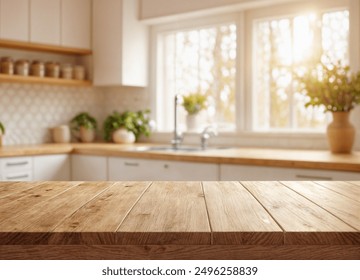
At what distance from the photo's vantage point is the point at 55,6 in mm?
4453

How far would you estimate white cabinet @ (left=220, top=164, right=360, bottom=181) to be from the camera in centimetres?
281

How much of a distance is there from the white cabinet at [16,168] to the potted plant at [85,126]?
3.51ft

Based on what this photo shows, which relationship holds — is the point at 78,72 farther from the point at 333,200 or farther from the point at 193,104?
the point at 333,200

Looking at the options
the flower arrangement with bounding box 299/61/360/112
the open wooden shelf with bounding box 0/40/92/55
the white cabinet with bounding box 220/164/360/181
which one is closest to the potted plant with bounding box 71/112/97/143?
the open wooden shelf with bounding box 0/40/92/55

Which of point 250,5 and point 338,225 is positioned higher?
point 250,5

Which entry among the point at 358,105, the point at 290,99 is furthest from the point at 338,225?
the point at 290,99

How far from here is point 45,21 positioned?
437cm

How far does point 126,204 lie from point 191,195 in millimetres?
239

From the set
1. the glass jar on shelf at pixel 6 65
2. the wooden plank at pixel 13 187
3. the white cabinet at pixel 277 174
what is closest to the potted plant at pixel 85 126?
the glass jar on shelf at pixel 6 65

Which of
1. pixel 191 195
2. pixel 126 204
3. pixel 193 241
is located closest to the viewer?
pixel 193 241

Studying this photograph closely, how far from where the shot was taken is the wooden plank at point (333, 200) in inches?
48.0

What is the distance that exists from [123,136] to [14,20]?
1.34 m

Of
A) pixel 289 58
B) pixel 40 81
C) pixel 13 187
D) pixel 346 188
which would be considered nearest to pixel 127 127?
pixel 40 81

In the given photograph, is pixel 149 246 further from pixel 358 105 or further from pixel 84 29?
pixel 84 29
